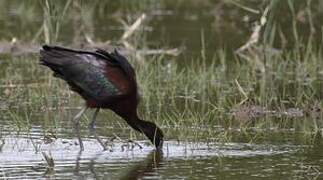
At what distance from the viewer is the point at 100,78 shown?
8477 mm

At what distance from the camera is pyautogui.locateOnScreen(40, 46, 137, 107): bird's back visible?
8445 millimetres

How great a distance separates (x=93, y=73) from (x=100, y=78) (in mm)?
80

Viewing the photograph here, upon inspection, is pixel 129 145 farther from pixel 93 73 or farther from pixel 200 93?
pixel 200 93

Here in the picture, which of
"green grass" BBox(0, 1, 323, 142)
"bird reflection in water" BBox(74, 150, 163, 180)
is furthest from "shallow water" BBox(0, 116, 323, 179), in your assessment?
"green grass" BBox(0, 1, 323, 142)

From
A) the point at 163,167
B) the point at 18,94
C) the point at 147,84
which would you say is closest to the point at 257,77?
the point at 147,84

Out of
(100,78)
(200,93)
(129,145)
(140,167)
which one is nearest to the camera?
(140,167)

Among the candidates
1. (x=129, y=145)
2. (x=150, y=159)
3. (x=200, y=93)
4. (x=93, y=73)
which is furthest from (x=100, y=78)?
(x=200, y=93)

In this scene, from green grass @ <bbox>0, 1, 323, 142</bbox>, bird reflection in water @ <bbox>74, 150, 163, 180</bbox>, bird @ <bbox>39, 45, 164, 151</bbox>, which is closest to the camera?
bird reflection in water @ <bbox>74, 150, 163, 180</bbox>

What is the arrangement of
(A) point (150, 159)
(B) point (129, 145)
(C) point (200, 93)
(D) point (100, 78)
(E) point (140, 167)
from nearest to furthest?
(E) point (140, 167) → (A) point (150, 159) → (B) point (129, 145) → (D) point (100, 78) → (C) point (200, 93)

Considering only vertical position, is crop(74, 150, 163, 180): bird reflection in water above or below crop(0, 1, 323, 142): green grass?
below

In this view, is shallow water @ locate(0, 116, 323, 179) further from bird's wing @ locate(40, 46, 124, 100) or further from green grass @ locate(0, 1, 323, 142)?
bird's wing @ locate(40, 46, 124, 100)

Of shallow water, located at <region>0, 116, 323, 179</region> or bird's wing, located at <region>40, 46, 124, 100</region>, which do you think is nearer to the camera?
shallow water, located at <region>0, 116, 323, 179</region>

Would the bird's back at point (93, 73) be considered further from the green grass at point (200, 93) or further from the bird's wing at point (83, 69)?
the green grass at point (200, 93)

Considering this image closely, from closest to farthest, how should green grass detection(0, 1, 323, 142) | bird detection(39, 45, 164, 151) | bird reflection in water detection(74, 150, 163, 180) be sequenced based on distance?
bird reflection in water detection(74, 150, 163, 180)
bird detection(39, 45, 164, 151)
green grass detection(0, 1, 323, 142)
